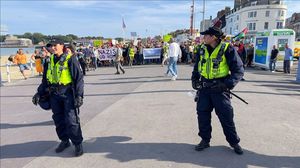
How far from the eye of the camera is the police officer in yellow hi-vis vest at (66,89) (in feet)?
13.6

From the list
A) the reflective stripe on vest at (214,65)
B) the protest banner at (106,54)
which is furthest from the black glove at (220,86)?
the protest banner at (106,54)

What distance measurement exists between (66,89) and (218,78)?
2512 mm

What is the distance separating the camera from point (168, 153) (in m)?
4.11

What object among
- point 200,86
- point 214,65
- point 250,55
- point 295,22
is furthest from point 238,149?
point 295,22

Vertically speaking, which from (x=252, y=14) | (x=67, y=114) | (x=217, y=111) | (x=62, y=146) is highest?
(x=252, y=14)

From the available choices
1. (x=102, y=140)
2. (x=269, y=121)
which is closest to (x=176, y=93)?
(x=269, y=121)

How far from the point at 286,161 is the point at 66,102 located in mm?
3550

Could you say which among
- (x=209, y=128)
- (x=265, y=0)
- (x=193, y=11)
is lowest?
(x=209, y=128)

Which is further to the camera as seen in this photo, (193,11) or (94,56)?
(193,11)

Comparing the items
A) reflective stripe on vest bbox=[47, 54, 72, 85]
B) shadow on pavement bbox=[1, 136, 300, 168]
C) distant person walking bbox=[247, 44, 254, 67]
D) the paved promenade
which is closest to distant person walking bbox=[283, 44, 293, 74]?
distant person walking bbox=[247, 44, 254, 67]

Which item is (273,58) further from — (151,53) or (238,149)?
(238,149)

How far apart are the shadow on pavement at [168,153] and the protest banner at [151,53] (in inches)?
640

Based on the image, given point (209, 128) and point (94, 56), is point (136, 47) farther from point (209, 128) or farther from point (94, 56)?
point (209, 128)

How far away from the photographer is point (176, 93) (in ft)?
28.7
